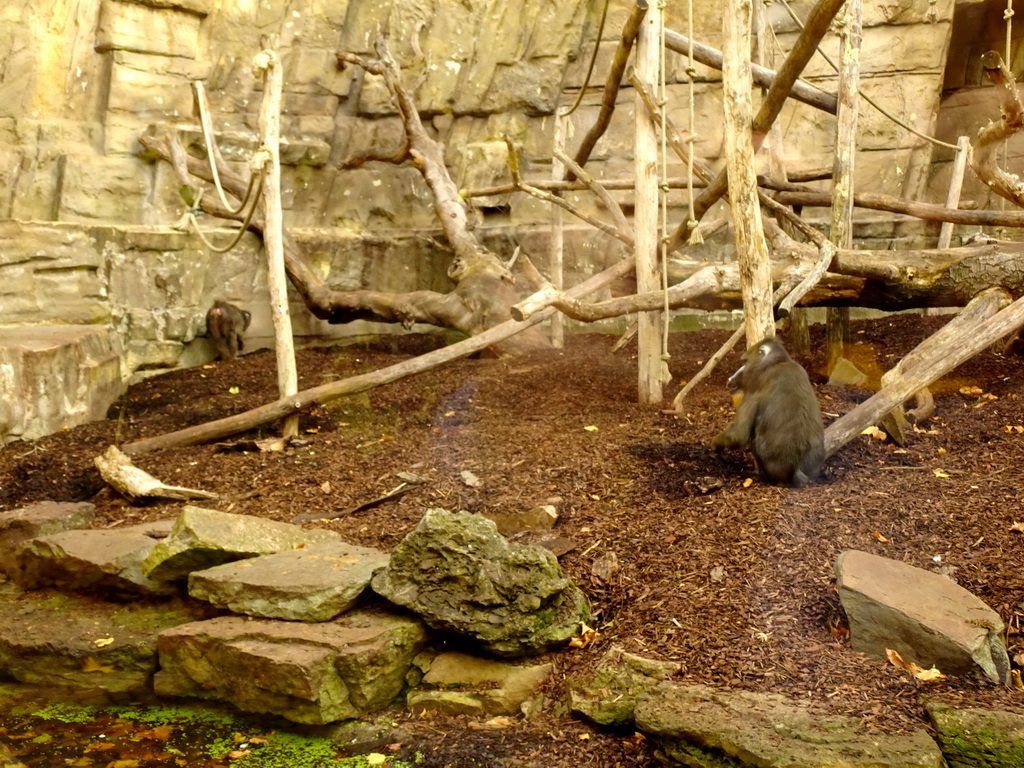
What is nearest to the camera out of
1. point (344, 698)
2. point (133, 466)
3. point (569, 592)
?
point (344, 698)

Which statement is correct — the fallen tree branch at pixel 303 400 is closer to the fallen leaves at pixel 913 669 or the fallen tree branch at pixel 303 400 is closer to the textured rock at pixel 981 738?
the fallen leaves at pixel 913 669

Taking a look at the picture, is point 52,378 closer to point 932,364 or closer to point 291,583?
point 291,583

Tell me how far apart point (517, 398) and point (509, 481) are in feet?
6.00

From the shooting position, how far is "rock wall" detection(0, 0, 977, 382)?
848cm

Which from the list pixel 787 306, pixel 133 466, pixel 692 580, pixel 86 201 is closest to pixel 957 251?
pixel 787 306

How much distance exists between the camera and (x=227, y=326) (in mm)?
9125

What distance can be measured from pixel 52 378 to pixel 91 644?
10.8 feet

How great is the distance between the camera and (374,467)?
5840 mm

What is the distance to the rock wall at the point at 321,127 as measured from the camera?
8.48 m

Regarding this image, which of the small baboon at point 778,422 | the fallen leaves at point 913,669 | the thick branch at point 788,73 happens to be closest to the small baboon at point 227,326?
the thick branch at point 788,73

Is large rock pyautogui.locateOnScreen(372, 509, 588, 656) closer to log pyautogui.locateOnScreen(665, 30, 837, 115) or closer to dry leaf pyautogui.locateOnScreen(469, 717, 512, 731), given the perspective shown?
dry leaf pyautogui.locateOnScreen(469, 717, 512, 731)

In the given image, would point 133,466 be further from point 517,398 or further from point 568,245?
point 568,245

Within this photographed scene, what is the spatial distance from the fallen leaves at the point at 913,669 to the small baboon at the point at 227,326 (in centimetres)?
722

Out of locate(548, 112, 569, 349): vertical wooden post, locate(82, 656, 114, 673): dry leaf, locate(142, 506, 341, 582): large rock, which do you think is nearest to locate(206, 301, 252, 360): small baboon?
locate(548, 112, 569, 349): vertical wooden post
